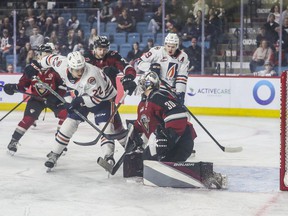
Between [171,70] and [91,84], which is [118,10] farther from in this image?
[91,84]

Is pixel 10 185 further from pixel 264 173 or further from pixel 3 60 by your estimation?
pixel 3 60

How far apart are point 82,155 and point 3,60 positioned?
5.21 metres

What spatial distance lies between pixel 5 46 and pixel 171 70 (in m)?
5.34

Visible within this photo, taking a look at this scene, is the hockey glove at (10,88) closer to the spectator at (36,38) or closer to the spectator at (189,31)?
the spectator at (189,31)

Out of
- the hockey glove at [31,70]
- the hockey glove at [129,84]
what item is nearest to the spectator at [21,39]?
the hockey glove at [31,70]

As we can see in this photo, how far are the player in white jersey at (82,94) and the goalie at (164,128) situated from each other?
48 centimetres

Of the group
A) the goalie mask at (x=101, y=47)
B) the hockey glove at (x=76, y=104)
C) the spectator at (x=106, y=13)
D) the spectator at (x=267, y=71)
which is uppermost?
the spectator at (x=106, y=13)

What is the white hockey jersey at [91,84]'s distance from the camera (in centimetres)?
562

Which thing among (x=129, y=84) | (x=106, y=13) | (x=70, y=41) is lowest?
(x=129, y=84)

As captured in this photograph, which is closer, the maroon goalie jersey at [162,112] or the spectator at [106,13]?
the maroon goalie jersey at [162,112]

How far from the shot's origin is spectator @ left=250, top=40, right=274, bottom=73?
10570 mm

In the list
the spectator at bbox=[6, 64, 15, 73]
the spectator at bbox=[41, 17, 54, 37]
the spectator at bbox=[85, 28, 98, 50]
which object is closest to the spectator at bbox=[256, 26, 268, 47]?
the spectator at bbox=[85, 28, 98, 50]

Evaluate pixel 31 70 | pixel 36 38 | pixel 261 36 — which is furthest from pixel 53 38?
pixel 31 70

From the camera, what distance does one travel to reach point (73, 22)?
11.7 m
